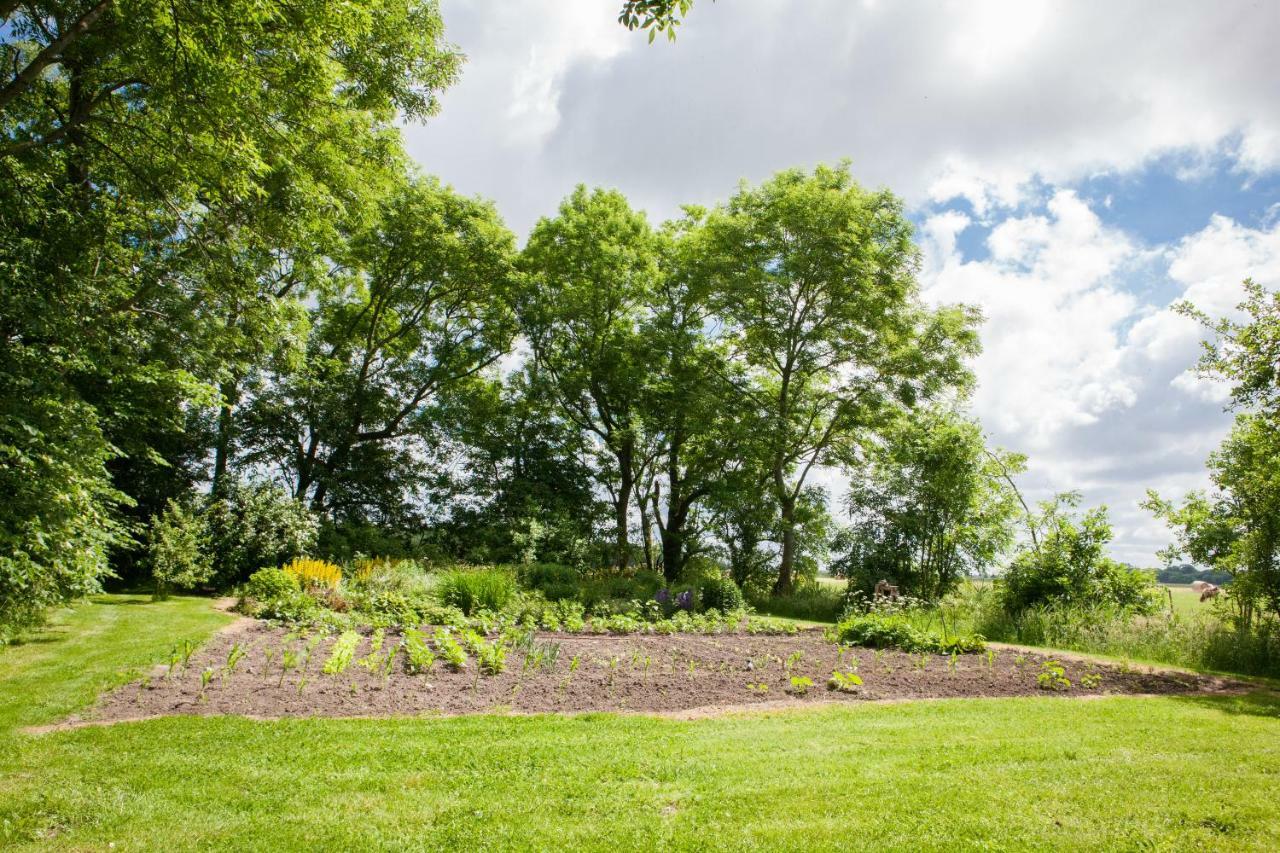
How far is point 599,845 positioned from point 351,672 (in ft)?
13.9

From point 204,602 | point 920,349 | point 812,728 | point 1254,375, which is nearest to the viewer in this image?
point 812,728

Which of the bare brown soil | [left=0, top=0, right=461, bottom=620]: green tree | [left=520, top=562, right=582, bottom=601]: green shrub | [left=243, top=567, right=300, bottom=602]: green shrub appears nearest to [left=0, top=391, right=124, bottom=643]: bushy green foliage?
[left=0, top=0, right=461, bottom=620]: green tree

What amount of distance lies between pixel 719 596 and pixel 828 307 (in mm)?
8819

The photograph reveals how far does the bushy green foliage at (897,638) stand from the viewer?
934cm

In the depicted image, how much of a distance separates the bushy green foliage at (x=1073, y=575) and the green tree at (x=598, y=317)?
446 inches

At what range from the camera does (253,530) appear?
47.9 feet

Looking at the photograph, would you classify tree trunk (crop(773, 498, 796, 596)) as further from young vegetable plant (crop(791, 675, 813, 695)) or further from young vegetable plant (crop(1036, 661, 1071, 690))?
young vegetable plant (crop(791, 675, 813, 695))

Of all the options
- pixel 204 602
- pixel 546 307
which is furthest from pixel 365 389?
pixel 204 602

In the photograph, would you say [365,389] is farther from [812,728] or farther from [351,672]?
[812,728]

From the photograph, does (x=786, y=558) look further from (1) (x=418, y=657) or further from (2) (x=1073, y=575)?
(1) (x=418, y=657)

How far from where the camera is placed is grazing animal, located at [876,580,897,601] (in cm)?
1476

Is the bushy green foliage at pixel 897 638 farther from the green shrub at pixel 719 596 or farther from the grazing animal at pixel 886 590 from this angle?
the green shrub at pixel 719 596

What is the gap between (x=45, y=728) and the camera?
4.65 metres

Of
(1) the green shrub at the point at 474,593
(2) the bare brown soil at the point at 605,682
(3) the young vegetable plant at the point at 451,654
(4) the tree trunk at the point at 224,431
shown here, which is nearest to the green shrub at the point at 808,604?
(2) the bare brown soil at the point at 605,682
